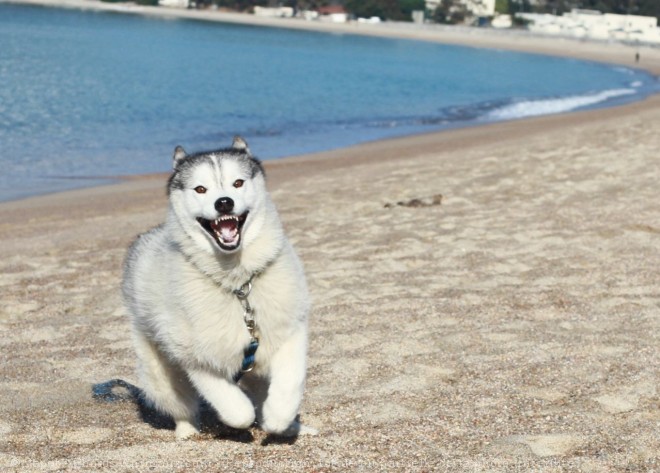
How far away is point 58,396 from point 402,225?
5.36 meters

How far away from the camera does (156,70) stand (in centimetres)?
4519

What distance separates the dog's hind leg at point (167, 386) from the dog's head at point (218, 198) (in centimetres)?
74

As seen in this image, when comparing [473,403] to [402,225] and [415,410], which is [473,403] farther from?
[402,225]

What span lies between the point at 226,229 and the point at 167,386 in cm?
98

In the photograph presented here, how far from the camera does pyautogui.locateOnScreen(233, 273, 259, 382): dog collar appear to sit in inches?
162

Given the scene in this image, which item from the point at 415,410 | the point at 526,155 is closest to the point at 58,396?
the point at 415,410

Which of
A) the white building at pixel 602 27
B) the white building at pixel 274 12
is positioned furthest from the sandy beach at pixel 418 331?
the white building at pixel 274 12

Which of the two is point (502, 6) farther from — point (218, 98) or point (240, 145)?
point (240, 145)

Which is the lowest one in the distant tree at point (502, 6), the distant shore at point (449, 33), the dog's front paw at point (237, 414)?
the distant shore at point (449, 33)

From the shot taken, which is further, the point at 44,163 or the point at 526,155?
the point at 44,163

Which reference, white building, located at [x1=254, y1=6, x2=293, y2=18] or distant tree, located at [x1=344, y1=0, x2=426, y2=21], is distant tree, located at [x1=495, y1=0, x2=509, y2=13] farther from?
white building, located at [x1=254, y1=6, x2=293, y2=18]

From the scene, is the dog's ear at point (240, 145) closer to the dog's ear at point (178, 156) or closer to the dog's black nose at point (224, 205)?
the dog's ear at point (178, 156)

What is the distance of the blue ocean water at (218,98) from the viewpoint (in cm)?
2044

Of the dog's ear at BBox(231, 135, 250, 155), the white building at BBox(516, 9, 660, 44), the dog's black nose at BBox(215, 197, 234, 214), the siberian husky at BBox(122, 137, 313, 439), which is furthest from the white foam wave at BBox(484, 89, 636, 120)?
the white building at BBox(516, 9, 660, 44)
